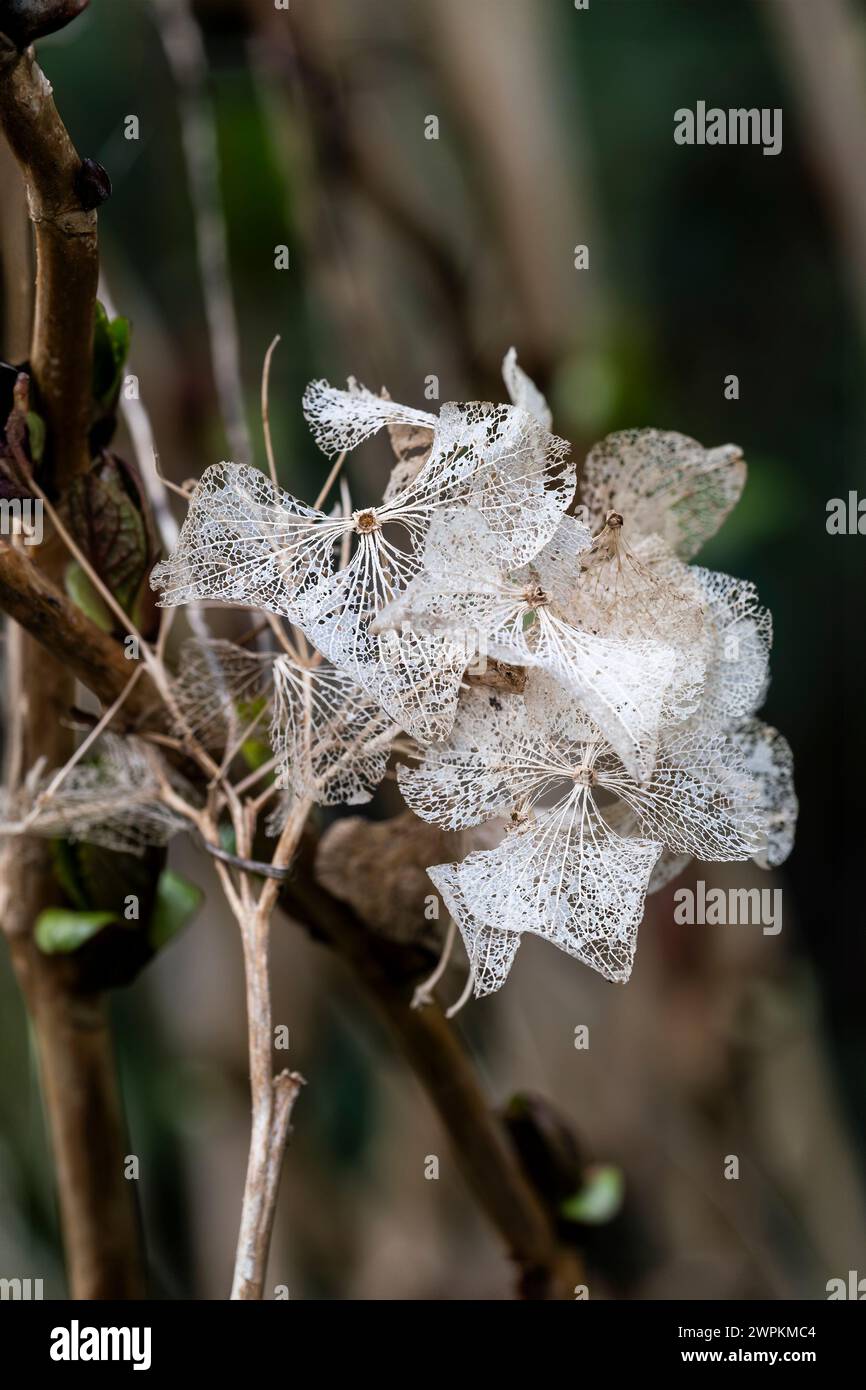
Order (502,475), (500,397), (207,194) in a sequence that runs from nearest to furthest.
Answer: (502,475)
(207,194)
(500,397)

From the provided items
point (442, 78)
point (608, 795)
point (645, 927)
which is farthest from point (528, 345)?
point (608, 795)

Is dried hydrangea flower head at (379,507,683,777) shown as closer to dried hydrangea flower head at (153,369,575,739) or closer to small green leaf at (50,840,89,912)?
dried hydrangea flower head at (153,369,575,739)

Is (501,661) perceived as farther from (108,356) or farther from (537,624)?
(108,356)

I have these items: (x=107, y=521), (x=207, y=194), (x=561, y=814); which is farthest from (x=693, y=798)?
(x=207, y=194)

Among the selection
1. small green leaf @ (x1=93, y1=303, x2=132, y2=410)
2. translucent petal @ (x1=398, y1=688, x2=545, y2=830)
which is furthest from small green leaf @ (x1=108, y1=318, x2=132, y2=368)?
translucent petal @ (x1=398, y1=688, x2=545, y2=830)

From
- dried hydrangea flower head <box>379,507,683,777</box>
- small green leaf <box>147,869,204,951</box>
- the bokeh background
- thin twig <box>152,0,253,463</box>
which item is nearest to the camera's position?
dried hydrangea flower head <box>379,507,683,777</box>

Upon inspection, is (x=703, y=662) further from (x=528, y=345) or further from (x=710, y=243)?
(x=710, y=243)
